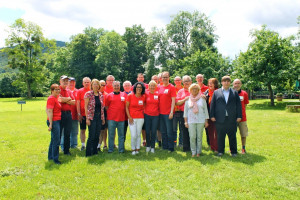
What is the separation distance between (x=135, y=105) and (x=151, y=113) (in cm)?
53

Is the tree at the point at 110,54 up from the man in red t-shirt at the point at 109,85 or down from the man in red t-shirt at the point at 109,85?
up

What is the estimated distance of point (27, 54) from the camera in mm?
43250

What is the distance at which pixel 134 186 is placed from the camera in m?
4.09

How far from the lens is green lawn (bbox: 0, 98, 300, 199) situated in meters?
3.81

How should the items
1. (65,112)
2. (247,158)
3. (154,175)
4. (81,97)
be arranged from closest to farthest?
1. (154,175)
2. (247,158)
3. (65,112)
4. (81,97)

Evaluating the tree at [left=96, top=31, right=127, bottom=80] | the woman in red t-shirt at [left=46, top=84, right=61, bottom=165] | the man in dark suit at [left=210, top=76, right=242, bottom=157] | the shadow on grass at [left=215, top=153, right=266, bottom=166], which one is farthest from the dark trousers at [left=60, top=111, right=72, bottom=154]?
the tree at [left=96, top=31, right=127, bottom=80]

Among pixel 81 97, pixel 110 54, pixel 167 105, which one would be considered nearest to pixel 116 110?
pixel 81 97

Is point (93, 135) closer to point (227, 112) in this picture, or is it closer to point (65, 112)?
point (65, 112)

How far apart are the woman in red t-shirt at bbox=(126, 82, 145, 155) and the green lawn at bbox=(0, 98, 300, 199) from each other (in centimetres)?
60

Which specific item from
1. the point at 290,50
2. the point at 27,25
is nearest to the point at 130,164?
the point at 290,50

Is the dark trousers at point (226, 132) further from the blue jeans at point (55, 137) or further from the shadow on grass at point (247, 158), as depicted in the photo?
the blue jeans at point (55, 137)

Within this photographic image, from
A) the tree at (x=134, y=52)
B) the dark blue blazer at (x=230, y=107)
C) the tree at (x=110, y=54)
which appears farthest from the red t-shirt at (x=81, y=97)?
the tree at (x=134, y=52)

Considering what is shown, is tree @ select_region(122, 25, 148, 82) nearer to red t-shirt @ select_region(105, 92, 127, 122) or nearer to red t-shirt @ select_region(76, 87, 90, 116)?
red t-shirt @ select_region(76, 87, 90, 116)

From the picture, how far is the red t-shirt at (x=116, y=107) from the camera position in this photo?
6.10 m
